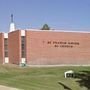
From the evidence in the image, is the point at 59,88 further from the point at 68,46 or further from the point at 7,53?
the point at 7,53

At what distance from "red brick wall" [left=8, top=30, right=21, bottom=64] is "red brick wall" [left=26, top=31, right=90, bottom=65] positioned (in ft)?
7.33

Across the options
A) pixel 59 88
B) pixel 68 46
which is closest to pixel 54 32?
pixel 68 46

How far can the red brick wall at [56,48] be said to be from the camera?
62.9 meters

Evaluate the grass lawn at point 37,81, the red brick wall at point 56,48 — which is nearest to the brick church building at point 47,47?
the red brick wall at point 56,48

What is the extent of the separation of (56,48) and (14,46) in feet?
27.0

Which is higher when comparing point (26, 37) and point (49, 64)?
point (26, 37)

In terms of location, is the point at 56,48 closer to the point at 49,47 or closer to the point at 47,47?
the point at 49,47

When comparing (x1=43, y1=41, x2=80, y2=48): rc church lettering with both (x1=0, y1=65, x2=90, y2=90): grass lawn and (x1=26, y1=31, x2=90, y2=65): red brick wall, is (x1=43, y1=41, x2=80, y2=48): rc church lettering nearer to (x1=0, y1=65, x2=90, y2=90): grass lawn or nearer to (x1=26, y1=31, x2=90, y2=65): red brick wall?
(x1=26, y1=31, x2=90, y2=65): red brick wall

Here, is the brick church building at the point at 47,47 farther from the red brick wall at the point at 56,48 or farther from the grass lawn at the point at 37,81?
the grass lawn at the point at 37,81

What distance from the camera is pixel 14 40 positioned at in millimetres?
66500

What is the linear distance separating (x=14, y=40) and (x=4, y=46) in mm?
4921

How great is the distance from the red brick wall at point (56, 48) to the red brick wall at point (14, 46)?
223cm

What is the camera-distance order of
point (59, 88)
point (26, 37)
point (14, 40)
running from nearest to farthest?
point (59, 88), point (26, 37), point (14, 40)

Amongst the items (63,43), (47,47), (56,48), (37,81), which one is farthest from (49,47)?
(37,81)
